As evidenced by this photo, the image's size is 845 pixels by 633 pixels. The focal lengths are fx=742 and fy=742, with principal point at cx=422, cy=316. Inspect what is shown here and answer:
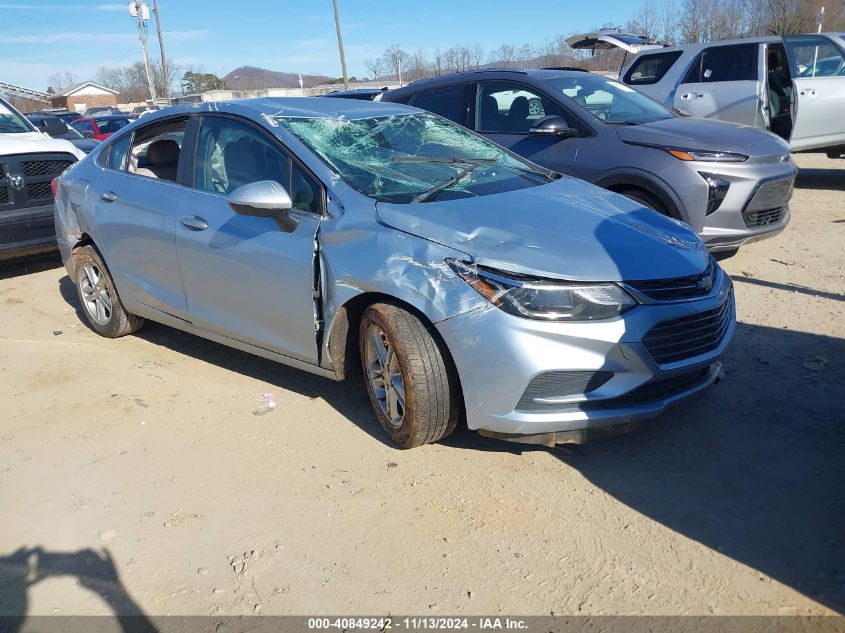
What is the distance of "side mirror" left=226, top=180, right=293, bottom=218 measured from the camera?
12.4 ft

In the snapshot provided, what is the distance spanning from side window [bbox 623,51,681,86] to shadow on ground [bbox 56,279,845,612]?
708cm

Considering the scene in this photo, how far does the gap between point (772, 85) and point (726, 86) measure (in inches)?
33.6

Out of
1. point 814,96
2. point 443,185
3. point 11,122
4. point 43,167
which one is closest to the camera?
point 443,185

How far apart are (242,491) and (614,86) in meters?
5.56

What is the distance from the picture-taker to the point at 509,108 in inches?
275

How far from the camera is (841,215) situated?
8398 millimetres

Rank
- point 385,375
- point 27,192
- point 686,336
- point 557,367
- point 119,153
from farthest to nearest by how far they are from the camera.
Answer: point 27,192 < point 119,153 < point 385,375 < point 686,336 < point 557,367

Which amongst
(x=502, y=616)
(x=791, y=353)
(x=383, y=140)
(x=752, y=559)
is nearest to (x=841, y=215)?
(x=791, y=353)

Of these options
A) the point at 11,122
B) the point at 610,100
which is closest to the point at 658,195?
the point at 610,100

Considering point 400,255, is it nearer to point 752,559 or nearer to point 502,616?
point 502,616

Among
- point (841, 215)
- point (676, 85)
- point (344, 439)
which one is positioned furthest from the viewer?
point (676, 85)

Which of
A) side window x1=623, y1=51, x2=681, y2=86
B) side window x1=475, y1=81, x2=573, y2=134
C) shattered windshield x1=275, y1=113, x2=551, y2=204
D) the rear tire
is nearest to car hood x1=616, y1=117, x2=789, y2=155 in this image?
side window x1=475, y1=81, x2=573, y2=134

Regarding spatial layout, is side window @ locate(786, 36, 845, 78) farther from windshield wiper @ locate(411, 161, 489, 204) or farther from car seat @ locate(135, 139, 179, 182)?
car seat @ locate(135, 139, 179, 182)

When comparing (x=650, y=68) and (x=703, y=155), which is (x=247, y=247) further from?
(x=650, y=68)
